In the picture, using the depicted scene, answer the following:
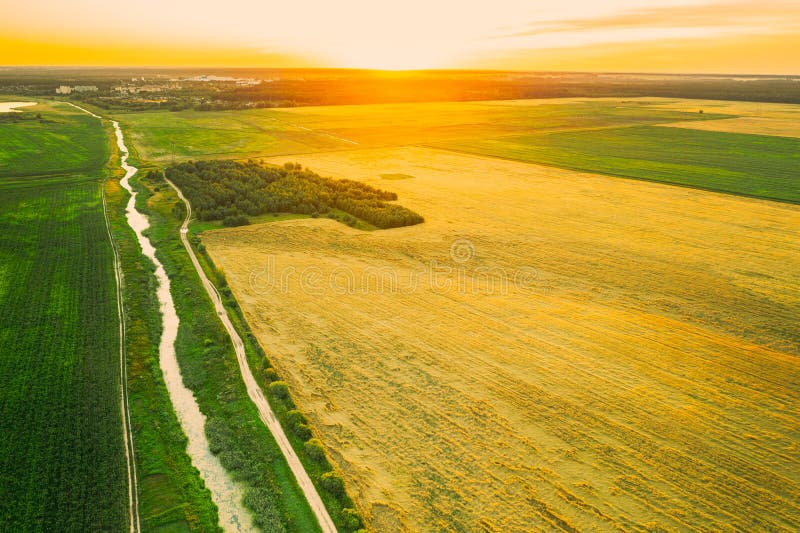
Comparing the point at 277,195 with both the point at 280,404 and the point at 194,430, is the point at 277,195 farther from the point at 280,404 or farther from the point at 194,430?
the point at 194,430

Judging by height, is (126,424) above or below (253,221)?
below

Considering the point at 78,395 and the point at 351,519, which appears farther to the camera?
the point at 78,395

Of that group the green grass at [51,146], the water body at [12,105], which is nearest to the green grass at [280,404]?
the green grass at [51,146]

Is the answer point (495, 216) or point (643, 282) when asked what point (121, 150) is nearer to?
point (495, 216)

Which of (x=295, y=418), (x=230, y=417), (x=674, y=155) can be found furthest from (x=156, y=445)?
(x=674, y=155)

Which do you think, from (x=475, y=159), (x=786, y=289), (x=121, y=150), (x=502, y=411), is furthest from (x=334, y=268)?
(x=121, y=150)

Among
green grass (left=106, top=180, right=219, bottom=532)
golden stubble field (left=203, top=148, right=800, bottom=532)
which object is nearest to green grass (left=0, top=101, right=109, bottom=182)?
golden stubble field (left=203, top=148, right=800, bottom=532)
